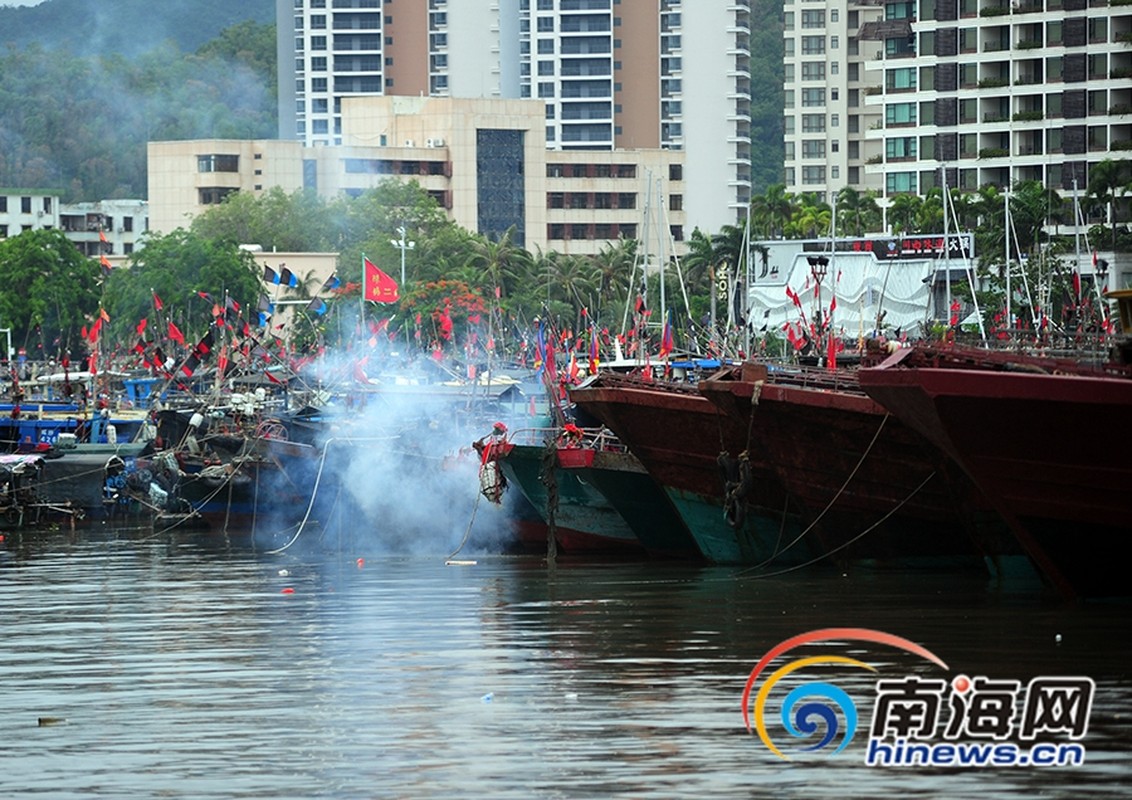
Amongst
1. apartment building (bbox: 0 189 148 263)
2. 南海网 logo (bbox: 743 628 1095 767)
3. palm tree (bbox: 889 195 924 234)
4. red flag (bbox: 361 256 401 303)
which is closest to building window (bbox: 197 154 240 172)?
apartment building (bbox: 0 189 148 263)

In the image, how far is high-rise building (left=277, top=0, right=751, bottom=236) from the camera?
163625mm

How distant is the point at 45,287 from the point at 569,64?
63619mm

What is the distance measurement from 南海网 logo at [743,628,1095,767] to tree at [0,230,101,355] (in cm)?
9242

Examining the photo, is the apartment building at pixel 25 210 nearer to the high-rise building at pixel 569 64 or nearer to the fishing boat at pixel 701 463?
the high-rise building at pixel 569 64

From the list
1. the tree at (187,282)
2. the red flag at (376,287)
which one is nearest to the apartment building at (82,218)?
the tree at (187,282)

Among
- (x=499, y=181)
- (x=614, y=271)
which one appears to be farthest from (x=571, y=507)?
(x=499, y=181)

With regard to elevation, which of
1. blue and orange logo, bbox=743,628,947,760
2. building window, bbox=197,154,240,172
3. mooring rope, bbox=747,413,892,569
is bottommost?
blue and orange logo, bbox=743,628,947,760

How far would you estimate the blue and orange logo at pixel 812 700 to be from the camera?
18.5 m

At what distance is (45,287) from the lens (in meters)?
113

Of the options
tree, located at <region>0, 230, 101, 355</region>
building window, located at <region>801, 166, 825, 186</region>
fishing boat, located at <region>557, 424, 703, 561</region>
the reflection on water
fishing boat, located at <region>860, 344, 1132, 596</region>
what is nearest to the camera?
the reflection on water

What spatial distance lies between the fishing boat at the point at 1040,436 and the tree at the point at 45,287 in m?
88.4

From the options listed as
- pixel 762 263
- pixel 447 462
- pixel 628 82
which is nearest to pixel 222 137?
pixel 628 82

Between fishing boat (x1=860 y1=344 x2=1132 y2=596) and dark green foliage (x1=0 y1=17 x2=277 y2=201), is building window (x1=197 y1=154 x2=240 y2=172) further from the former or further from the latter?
fishing boat (x1=860 y1=344 x2=1132 y2=596)

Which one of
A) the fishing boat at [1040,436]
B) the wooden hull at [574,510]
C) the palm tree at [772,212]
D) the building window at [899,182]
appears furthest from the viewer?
the palm tree at [772,212]
